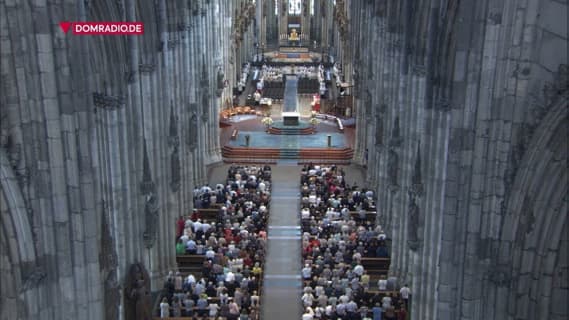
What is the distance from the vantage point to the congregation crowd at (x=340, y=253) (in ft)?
103

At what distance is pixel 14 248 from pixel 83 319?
9.26 ft

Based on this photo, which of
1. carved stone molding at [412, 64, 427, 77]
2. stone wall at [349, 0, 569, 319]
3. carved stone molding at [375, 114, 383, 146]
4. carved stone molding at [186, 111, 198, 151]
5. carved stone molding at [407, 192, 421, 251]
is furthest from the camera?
carved stone molding at [186, 111, 198, 151]

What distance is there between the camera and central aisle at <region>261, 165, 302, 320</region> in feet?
109

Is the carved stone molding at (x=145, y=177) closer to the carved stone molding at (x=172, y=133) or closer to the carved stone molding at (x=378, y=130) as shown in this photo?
the carved stone molding at (x=172, y=133)

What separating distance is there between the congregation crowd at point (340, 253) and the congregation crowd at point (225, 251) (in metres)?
2.38

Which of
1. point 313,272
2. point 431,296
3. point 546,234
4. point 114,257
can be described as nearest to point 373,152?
point 313,272

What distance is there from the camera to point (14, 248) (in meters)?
19.1

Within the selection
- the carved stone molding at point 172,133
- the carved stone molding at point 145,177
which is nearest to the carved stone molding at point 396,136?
the carved stone molding at point 172,133

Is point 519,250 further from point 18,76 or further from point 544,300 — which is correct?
point 18,76

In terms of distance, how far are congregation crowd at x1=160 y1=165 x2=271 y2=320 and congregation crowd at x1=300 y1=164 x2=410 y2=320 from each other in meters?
2.38

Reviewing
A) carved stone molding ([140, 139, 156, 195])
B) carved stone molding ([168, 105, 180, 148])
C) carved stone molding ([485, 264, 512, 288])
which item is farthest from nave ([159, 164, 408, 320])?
carved stone molding ([485, 264, 512, 288])

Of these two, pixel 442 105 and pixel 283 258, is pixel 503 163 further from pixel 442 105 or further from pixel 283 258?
pixel 283 258

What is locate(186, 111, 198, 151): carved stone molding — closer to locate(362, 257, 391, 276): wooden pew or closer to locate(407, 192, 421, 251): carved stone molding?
locate(362, 257, 391, 276): wooden pew

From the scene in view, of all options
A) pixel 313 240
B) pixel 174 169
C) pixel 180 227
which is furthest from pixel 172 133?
pixel 313 240
